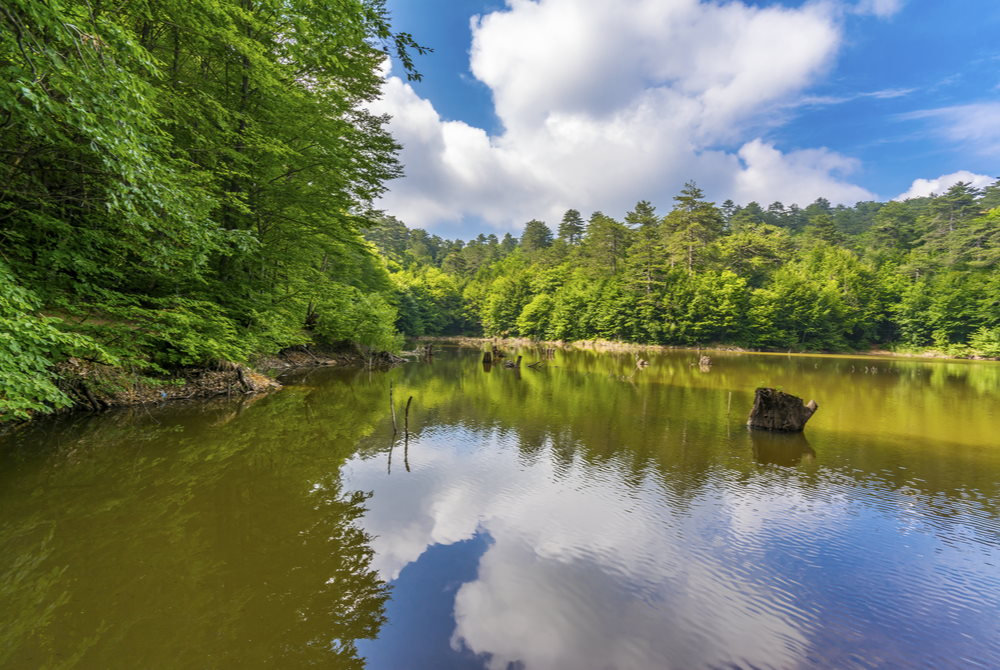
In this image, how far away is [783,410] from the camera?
45.5 feet

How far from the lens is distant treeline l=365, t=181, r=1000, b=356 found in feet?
178

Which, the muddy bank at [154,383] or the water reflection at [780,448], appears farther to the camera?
the water reflection at [780,448]

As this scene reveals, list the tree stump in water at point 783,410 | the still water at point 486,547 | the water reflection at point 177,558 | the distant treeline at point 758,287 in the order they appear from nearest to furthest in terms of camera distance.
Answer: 1. the water reflection at point 177,558
2. the still water at point 486,547
3. the tree stump in water at point 783,410
4. the distant treeline at point 758,287

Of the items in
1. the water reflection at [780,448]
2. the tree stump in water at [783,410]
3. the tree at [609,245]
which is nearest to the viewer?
the water reflection at [780,448]

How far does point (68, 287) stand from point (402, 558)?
9.79 m

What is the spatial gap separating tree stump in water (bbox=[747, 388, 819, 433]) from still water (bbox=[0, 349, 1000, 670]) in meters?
0.93

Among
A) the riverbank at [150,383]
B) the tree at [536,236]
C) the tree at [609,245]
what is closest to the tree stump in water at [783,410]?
the riverbank at [150,383]

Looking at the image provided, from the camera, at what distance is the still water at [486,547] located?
4410mm

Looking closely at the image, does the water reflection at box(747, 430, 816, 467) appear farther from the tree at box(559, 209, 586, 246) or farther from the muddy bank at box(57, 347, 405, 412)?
the tree at box(559, 209, 586, 246)

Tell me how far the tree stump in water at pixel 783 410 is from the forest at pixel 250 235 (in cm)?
1516

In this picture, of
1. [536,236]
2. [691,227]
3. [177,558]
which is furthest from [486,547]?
[536,236]

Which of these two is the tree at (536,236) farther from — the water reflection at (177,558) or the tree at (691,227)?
the water reflection at (177,558)

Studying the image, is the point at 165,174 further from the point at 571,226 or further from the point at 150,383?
the point at 571,226

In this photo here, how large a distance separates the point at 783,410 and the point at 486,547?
12.4 m
